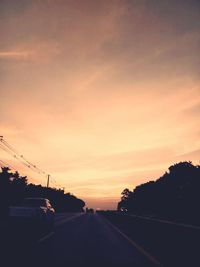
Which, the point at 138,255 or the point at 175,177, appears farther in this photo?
the point at 175,177

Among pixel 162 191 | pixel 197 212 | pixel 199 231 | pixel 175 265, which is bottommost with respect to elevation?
pixel 175 265

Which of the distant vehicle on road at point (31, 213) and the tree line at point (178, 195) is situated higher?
the tree line at point (178, 195)

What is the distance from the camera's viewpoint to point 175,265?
351 inches

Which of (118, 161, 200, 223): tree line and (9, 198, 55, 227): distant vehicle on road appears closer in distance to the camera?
(9, 198, 55, 227): distant vehicle on road

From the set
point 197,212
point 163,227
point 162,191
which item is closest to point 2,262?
point 163,227

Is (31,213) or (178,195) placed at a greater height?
(178,195)

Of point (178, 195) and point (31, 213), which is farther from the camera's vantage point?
point (178, 195)

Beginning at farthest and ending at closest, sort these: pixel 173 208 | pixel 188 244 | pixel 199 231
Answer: pixel 173 208 → pixel 188 244 → pixel 199 231

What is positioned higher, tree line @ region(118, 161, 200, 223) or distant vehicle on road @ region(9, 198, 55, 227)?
tree line @ region(118, 161, 200, 223)

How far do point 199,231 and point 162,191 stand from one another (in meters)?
121

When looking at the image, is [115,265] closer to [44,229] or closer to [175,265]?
[175,265]

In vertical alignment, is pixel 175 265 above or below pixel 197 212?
below

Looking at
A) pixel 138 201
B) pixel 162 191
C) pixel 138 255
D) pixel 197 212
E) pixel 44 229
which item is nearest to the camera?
pixel 138 255

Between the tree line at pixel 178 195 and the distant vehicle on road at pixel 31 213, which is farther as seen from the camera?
the tree line at pixel 178 195
